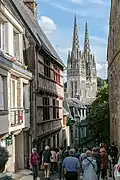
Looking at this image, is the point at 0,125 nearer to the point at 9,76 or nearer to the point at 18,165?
the point at 9,76

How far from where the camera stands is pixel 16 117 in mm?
24672

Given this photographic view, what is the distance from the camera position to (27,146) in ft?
96.2

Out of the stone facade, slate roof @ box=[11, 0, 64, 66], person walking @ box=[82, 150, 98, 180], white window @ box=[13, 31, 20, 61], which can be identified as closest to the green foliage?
the stone facade

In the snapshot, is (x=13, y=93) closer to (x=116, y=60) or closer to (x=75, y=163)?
(x=116, y=60)

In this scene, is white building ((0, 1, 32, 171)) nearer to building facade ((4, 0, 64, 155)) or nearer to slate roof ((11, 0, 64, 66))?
building facade ((4, 0, 64, 155))

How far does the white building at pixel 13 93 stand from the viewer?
21641 millimetres

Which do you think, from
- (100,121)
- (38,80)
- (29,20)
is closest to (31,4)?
(29,20)

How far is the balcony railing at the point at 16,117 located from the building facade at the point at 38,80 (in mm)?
4227

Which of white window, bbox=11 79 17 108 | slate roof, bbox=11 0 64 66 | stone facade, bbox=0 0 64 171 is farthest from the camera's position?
slate roof, bbox=11 0 64 66

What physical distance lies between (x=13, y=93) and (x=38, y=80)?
8234mm

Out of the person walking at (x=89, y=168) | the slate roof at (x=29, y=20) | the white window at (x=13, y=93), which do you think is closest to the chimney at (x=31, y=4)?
the slate roof at (x=29, y=20)

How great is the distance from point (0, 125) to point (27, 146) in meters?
9.26

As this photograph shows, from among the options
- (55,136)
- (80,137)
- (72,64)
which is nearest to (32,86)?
(55,136)

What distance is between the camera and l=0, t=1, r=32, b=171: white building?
21.6m
